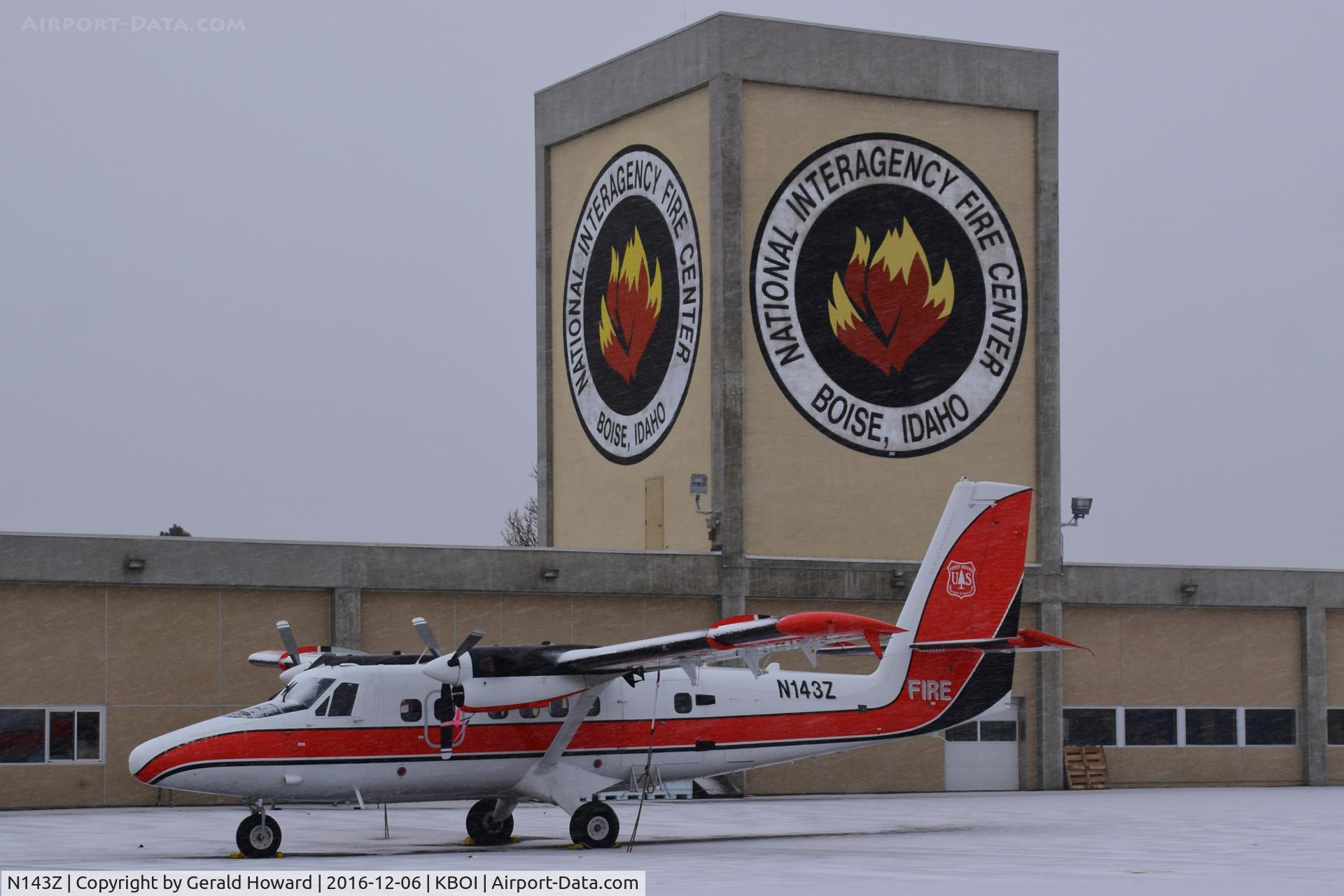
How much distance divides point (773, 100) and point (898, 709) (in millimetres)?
20053

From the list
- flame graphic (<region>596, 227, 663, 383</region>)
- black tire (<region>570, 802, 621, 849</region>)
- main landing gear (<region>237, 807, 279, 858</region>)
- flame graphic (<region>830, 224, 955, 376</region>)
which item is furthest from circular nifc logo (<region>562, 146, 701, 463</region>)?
main landing gear (<region>237, 807, 279, 858</region>)

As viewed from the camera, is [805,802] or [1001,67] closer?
Answer: [805,802]

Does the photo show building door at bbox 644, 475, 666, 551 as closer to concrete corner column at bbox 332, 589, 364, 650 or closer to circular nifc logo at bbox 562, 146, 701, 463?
circular nifc logo at bbox 562, 146, 701, 463

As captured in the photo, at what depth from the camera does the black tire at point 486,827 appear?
26312 mm

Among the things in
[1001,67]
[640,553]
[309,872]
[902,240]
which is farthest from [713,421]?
[309,872]

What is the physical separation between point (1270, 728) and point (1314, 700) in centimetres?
147

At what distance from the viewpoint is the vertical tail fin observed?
94.7 ft

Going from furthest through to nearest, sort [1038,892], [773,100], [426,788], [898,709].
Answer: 1. [773,100]
2. [898,709]
3. [426,788]
4. [1038,892]

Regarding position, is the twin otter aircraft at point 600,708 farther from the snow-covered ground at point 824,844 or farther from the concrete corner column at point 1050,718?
the concrete corner column at point 1050,718

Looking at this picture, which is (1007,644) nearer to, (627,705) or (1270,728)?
(627,705)

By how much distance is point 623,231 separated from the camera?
47.4 meters

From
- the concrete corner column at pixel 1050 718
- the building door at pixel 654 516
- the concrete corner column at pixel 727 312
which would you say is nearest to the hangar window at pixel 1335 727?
the concrete corner column at pixel 1050 718

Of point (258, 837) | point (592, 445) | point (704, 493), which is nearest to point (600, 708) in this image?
point (258, 837)

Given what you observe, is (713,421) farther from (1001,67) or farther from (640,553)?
(1001,67)
